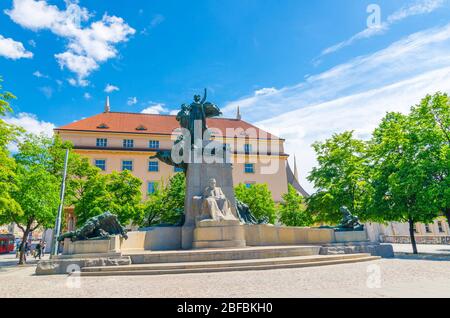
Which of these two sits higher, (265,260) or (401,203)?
(401,203)

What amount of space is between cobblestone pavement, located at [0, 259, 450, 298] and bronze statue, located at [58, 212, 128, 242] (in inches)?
82.2

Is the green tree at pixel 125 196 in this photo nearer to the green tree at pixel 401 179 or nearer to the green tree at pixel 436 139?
the green tree at pixel 401 179

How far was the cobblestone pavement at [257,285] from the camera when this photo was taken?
658cm

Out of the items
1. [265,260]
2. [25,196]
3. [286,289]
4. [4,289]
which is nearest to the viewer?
[286,289]

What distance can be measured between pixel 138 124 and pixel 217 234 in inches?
1535

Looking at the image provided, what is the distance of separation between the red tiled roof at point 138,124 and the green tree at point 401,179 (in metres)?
28.5

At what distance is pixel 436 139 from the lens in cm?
2000

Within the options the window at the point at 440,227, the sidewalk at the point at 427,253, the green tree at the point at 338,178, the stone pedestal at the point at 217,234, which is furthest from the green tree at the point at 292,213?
the window at the point at 440,227

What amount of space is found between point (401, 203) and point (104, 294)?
2003 cm

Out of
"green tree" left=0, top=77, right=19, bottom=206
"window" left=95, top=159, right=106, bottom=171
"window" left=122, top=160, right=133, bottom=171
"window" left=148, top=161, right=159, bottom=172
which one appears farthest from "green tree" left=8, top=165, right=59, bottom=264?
"window" left=148, top=161, right=159, bottom=172

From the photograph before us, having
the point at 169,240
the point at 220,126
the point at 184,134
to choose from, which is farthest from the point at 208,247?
the point at 220,126

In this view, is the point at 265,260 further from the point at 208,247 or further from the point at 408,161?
the point at 408,161

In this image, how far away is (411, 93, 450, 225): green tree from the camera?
18.5 meters

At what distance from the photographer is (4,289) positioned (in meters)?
8.45
